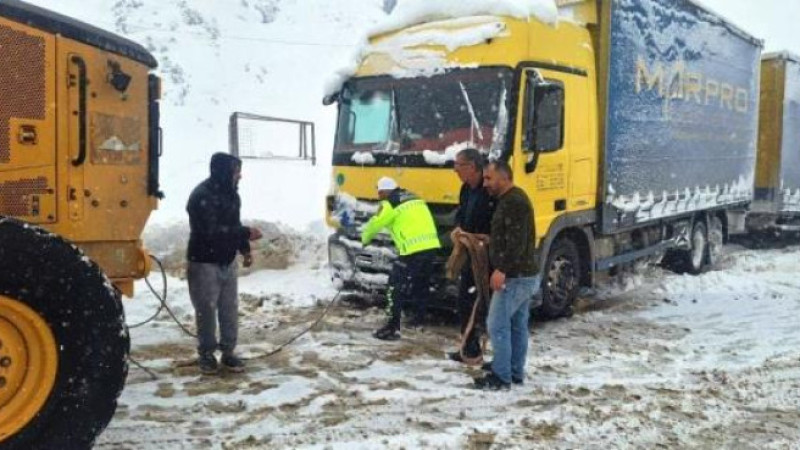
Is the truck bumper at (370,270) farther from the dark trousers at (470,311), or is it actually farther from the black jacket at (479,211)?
the black jacket at (479,211)

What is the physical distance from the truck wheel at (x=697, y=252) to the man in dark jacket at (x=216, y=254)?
7.79 meters

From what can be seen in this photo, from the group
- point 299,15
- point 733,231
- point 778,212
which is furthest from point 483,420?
point 299,15

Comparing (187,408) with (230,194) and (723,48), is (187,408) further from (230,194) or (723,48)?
(723,48)

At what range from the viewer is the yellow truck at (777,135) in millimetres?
13875

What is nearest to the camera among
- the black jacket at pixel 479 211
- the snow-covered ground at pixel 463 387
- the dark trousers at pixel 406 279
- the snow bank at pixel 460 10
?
the snow-covered ground at pixel 463 387

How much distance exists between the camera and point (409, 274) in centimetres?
703

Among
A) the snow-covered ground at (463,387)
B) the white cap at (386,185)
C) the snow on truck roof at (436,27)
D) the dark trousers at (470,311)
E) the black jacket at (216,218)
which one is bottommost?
the snow-covered ground at (463,387)

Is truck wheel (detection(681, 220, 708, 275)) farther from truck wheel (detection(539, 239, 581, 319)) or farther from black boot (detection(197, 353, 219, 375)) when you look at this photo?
black boot (detection(197, 353, 219, 375))

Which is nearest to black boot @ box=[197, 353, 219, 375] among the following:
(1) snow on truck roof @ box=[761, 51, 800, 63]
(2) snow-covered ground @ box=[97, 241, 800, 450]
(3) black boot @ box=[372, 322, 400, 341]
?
(2) snow-covered ground @ box=[97, 241, 800, 450]

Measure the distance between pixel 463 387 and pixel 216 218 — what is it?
2.22 m

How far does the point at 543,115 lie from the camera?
7.34 metres

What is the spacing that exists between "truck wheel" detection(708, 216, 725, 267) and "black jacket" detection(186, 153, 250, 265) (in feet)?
28.3

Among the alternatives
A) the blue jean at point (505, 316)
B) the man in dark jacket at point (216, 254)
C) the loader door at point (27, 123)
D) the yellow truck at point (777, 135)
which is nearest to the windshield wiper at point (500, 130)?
the blue jean at point (505, 316)

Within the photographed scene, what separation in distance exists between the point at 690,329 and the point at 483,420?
374 centimetres
